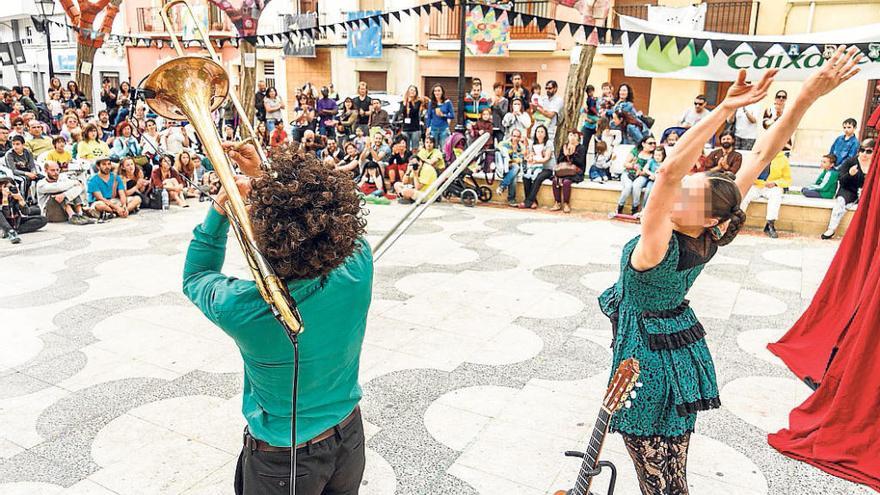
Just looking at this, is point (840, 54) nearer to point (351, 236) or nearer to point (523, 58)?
point (351, 236)

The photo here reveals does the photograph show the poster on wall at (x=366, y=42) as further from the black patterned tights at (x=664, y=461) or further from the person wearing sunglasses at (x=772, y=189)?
the black patterned tights at (x=664, y=461)

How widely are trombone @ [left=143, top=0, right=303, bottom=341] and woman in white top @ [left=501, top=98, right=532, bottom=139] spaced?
890 centimetres

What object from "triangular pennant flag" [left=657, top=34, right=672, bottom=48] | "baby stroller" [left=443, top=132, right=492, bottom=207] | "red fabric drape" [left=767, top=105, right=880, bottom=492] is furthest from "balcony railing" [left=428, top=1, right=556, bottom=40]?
"red fabric drape" [left=767, top=105, right=880, bottom=492]

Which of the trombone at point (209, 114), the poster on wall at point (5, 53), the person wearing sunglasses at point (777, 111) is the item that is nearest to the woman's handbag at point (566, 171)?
the person wearing sunglasses at point (777, 111)

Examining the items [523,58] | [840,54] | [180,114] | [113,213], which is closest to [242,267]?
[113,213]

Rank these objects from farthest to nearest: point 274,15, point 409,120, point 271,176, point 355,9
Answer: point 274,15 → point 355,9 → point 409,120 → point 271,176

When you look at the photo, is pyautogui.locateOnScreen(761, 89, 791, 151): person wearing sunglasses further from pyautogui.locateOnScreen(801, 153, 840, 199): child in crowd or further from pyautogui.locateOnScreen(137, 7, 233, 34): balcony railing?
pyautogui.locateOnScreen(137, 7, 233, 34): balcony railing

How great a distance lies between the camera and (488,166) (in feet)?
36.0

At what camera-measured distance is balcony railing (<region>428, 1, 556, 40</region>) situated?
2023 centimetres

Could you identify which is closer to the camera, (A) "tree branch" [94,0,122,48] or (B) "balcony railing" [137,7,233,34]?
(A) "tree branch" [94,0,122,48]

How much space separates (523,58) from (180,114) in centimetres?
1899

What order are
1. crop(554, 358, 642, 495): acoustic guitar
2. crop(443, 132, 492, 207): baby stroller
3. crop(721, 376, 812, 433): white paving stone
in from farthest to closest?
crop(443, 132, 492, 207): baby stroller, crop(721, 376, 812, 433): white paving stone, crop(554, 358, 642, 495): acoustic guitar

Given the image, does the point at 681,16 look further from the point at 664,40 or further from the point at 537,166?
the point at 664,40

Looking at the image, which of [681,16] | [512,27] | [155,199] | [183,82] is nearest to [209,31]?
[512,27]
